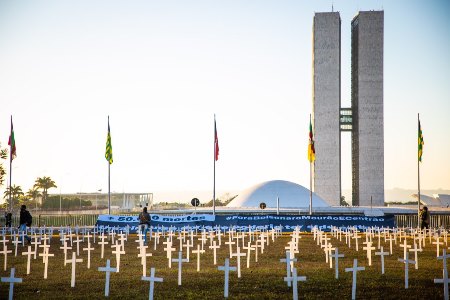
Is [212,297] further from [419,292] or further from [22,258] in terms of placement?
[22,258]

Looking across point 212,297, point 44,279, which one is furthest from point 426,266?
point 44,279

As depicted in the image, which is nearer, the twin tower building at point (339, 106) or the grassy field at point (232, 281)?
the grassy field at point (232, 281)

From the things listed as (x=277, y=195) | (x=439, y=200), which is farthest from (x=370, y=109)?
(x=439, y=200)

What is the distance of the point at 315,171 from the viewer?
3816 inches

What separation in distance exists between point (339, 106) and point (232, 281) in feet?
274

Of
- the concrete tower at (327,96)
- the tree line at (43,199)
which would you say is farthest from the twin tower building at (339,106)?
the tree line at (43,199)

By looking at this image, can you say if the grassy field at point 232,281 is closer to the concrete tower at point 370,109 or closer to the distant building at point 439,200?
the concrete tower at point 370,109

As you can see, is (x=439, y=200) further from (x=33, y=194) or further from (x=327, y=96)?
(x=33, y=194)

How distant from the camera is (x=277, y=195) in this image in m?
87.6

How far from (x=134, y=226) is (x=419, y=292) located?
31.0 meters

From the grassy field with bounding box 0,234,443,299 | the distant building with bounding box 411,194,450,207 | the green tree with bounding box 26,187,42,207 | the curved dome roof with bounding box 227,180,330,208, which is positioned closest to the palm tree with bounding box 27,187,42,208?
the green tree with bounding box 26,187,42,207

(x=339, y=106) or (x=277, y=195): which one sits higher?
(x=339, y=106)

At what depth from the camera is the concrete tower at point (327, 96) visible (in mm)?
96375

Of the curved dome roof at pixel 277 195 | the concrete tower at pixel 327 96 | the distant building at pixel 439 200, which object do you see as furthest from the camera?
the distant building at pixel 439 200
